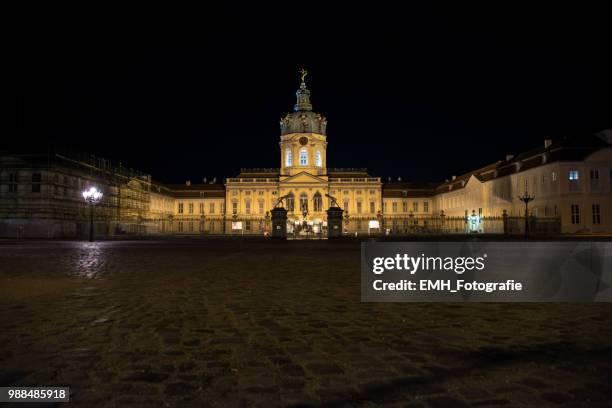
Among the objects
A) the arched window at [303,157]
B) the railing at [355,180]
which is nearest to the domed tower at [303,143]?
the arched window at [303,157]

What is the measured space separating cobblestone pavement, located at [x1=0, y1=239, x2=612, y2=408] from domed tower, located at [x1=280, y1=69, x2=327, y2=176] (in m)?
84.0

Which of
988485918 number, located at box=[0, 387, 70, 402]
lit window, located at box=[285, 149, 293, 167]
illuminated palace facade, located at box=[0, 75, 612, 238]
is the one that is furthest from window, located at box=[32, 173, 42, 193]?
988485918 number, located at box=[0, 387, 70, 402]

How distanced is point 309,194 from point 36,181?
48084mm

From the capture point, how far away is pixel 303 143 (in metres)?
92.7

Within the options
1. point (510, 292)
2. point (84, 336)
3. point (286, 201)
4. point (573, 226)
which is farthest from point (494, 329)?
point (286, 201)

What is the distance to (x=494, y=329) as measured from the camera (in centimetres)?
631

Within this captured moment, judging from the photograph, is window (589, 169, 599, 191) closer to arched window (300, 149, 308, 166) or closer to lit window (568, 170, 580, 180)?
lit window (568, 170, 580, 180)

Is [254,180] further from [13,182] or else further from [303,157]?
[13,182]

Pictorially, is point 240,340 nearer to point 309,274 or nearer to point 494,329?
point 494,329

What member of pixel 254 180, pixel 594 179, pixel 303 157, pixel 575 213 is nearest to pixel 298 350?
pixel 575 213

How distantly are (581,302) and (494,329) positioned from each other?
10.7 feet

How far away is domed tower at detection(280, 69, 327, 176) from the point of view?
304 ft

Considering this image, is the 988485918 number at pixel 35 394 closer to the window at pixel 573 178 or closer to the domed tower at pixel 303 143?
the window at pixel 573 178

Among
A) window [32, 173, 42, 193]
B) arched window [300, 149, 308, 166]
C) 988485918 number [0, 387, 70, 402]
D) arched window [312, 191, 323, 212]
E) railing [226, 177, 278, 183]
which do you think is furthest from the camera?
arched window [300, 149, 308, 166]
